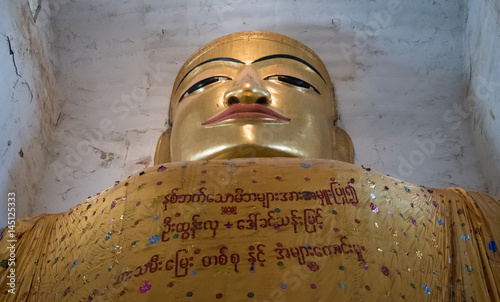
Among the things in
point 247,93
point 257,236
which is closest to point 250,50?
point 247,93

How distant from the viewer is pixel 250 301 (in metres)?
1.56

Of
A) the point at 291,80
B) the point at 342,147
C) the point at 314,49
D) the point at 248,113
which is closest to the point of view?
the point at 248,113

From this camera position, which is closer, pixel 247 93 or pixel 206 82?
pixel 247 93

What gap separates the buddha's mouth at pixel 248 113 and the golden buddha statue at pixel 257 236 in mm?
10

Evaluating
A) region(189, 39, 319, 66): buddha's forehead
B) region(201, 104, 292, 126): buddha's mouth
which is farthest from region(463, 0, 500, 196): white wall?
region(201, 104, 292, 126): buddha's mouth

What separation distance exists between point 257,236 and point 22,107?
1.84m

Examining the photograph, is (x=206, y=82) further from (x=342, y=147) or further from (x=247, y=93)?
(x=342, y=147)

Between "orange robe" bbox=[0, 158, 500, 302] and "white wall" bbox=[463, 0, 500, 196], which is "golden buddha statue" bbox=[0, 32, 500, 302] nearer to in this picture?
"orange robe" bbox=[0, 158, 500, 302]

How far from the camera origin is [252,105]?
2.41 m

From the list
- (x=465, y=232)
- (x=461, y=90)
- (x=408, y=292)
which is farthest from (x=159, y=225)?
(x=461, y=90)

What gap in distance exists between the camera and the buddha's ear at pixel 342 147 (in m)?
2.81

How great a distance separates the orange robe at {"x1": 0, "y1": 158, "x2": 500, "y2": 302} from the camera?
1.63 metres

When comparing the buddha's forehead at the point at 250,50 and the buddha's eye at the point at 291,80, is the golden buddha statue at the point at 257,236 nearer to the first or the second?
the buddha's eye at the point at 291,80

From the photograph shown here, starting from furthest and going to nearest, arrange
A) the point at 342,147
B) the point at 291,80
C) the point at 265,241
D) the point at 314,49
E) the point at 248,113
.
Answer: the point at 314,49
the point at 342,147
the point at 291,80
the point at 248,113
the point at 265,241
